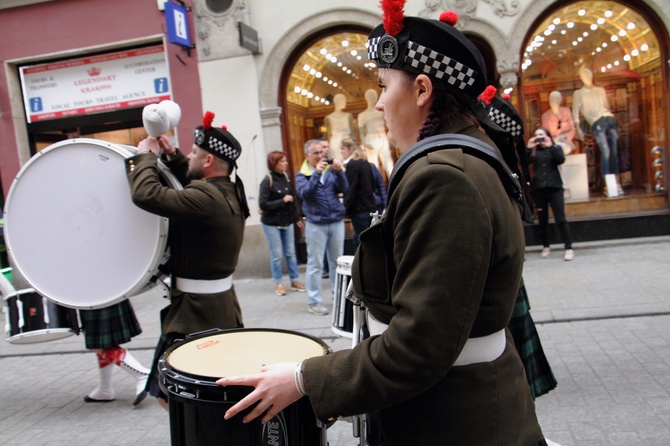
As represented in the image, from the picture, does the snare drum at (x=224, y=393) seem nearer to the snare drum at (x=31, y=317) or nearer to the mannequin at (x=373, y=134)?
the snare drum at (x=31, y=317)

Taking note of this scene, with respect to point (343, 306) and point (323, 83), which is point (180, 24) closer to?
point (323, 83)

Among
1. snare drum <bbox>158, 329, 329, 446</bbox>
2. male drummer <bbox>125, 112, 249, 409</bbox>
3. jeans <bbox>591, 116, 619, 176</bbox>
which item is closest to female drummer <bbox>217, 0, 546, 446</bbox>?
snare drum <bbox>158, 329, 329, 446</bbox>

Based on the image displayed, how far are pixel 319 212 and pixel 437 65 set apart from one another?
222 inches

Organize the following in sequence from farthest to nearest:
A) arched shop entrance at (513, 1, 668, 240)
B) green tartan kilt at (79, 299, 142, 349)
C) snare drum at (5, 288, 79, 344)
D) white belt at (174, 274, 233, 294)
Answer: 1. arched shop entrance at (513, 1, 668, 240)
2. green tartan kilt at (79, 299, 142, 349)
3. snare drum at (5, 288, 79, 344)
4. white belt at (174, 274, 233, 294)

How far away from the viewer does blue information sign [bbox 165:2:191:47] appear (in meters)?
8.16

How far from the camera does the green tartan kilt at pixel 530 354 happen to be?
2.92 metres

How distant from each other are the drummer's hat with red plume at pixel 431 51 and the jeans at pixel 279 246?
252 inches

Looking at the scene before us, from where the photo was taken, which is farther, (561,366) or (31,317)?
(561,366)

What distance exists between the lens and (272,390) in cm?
137

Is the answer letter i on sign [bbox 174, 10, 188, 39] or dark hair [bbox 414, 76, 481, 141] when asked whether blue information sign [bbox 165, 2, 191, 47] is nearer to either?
letter i on sign [bbox 174, 10, 188, 39]

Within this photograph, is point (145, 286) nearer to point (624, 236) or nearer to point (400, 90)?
point (400, 90)

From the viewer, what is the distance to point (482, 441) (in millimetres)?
1357

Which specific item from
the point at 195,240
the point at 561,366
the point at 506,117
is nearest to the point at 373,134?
the point at 561,366

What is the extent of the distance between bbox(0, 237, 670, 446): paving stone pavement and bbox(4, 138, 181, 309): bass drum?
1276 mm
